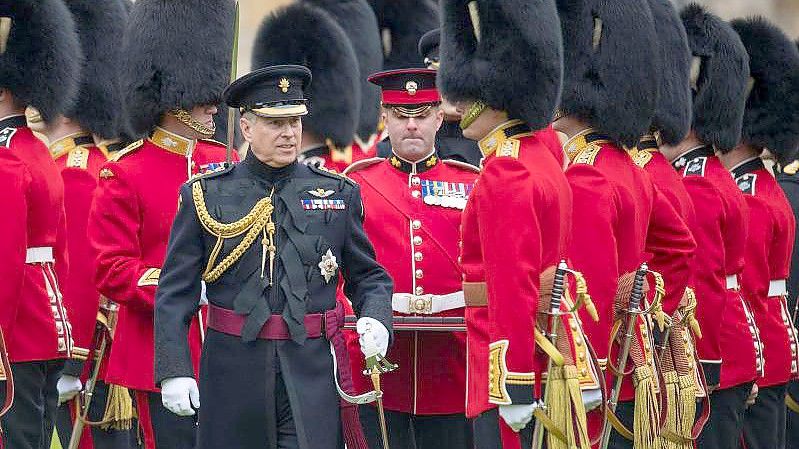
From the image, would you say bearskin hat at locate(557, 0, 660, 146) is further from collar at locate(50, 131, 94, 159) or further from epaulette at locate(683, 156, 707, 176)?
collar at locate(50, 131, 94, 159)

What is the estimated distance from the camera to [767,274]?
7617mm

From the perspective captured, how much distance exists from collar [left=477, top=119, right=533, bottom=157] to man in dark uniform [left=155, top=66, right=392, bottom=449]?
0.48 metres

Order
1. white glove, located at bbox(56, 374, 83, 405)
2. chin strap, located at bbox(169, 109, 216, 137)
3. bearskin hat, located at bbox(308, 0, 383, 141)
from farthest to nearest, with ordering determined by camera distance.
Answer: bearskin hat, located at bbox(308, 0, 383, 141) < white glove, located at bbox(56, 374, 83, 405) < chin strap, located at bbox(169, 109, 216, 137)

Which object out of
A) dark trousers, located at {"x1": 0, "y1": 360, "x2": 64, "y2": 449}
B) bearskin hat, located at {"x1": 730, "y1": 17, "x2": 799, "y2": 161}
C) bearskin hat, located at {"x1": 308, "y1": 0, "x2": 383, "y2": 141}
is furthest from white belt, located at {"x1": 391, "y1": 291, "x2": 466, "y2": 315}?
bearskin hat, located at {"x1": 308, "y1": 0, "x2": 383, "y2": 141}

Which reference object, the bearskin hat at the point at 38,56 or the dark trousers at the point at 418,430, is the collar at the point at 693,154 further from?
the bearskin hat at the point at 38,56

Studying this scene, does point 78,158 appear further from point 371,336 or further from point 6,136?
point 371,336

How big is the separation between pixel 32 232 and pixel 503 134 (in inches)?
72.0

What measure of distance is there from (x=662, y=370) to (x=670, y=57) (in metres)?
1.34

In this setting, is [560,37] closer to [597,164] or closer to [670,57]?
[597,164]

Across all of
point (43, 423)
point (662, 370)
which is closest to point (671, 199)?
point (662, 370)

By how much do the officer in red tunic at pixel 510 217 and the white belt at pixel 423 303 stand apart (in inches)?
33.5

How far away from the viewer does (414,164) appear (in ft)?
22.1

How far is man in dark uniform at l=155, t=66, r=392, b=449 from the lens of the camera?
5.33m

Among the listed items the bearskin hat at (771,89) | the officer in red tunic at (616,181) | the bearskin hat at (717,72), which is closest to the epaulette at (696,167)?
→ the bearskin hat at (717,72)
